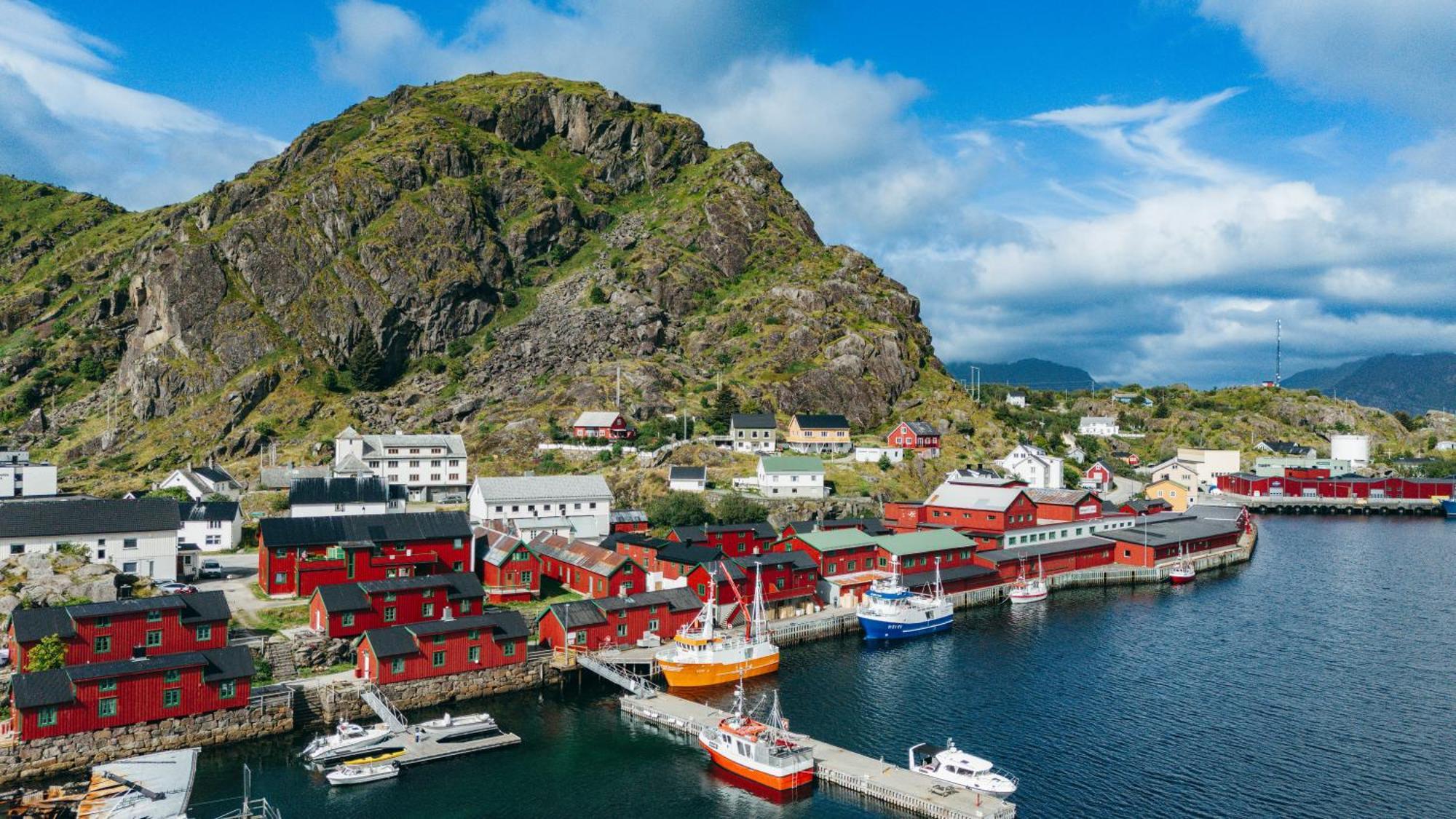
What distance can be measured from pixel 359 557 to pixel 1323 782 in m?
59.3

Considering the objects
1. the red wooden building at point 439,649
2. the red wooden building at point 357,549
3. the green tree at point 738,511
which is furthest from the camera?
the green tree at point 738,511

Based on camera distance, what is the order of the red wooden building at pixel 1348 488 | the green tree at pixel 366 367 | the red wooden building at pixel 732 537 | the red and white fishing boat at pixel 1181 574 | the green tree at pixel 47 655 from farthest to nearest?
1. the red wooden building at pixel 1348 488
2. the green tree at pixel 366 367
3. the red and white fishing boat at pixel 1181 574
4. the red wooden building at pixel 732 537
5. the green tree at pixel 47 655

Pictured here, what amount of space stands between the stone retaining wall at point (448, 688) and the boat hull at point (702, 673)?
22.4ft

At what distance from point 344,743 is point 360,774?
109 inches

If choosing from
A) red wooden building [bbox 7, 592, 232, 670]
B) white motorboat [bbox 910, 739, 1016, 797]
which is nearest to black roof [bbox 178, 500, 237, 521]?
red wooden building [bbox 7, 592, 232, 670]

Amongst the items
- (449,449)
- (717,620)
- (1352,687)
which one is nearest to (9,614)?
(717,620)

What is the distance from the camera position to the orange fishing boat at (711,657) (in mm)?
54219

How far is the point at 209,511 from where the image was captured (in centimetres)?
8231

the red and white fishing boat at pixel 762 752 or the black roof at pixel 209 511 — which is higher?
the black roof at pixel 209 511

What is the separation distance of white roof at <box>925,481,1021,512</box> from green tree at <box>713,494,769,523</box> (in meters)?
18.1

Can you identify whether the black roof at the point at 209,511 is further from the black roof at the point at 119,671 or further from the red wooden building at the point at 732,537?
the red wooden building at the point at 732,537

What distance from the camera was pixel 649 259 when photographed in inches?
6816

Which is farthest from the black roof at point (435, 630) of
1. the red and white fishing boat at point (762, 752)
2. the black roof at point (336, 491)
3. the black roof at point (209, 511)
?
the black roof at point (209, 511)

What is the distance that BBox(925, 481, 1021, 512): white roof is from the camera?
294 ft
